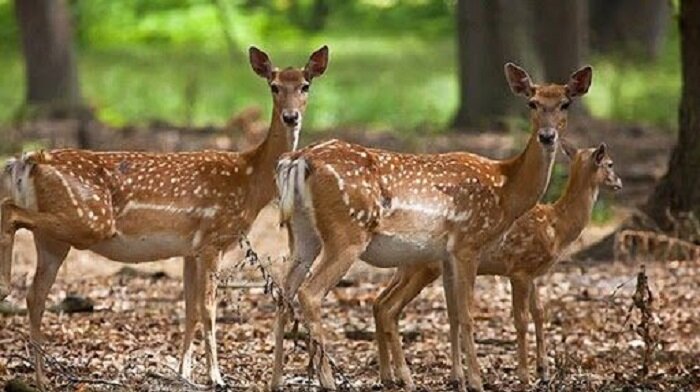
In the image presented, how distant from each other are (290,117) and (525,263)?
51.7 inches

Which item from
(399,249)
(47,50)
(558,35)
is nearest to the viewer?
(399,249)

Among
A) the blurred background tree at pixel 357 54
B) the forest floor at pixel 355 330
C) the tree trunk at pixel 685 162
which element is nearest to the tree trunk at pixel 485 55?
the blurred background tree at pixel 357 54

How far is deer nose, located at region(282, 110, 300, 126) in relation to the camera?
9.35 metres

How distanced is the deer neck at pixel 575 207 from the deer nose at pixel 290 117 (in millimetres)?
1440

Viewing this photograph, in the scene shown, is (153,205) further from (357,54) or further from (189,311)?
(357,54)

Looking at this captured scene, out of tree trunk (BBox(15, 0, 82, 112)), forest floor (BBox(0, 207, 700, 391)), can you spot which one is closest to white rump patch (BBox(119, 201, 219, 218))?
forest floor (BBox(0, 207, 700, 391))

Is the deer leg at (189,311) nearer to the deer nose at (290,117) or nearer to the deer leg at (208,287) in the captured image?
the deer leg at (208,287)

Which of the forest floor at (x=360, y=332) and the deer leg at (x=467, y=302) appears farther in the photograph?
the forest floor at (x=360, y=332)

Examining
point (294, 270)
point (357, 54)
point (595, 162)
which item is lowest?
point (357, 54)

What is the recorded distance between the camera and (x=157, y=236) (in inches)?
356

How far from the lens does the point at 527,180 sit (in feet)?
30.5

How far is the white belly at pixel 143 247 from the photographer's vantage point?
8992mm

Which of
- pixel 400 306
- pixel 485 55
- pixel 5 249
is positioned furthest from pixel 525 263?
pixel 485 55

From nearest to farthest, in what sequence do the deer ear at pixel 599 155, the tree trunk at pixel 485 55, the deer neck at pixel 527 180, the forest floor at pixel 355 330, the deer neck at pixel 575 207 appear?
the forest floor at pixel 355 330 → the deer neck at pixel 527 180 → the deer neck at pixel 575 207 → the deer ear at pixel 599 155 → the tree trunk at pixel 485 55
